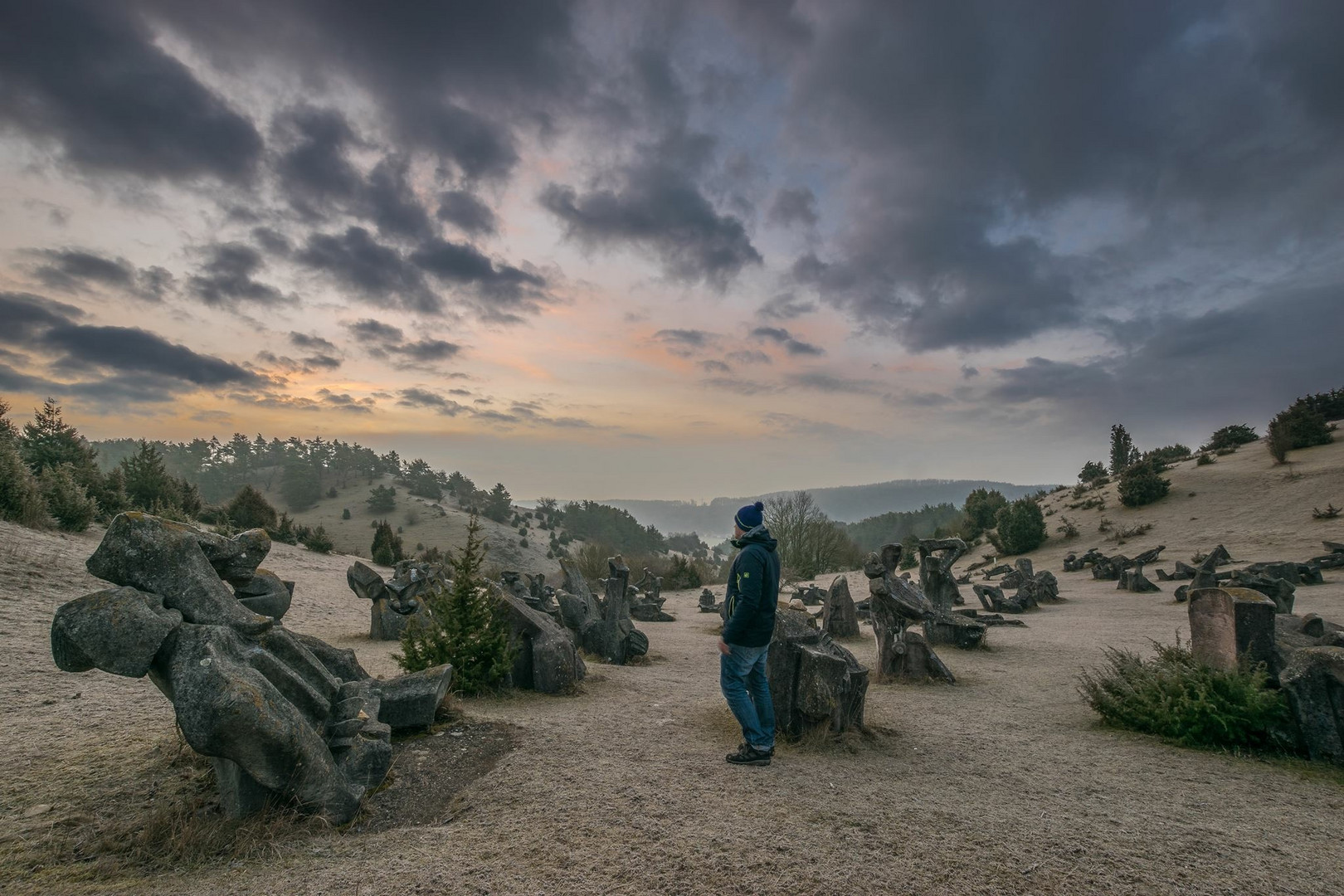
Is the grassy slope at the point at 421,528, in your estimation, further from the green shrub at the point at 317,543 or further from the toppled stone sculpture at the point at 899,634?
the toppled stone sculpture at the point at 899,634

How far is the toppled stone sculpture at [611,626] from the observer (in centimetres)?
1236

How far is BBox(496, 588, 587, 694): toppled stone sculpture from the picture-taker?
8.68 metres

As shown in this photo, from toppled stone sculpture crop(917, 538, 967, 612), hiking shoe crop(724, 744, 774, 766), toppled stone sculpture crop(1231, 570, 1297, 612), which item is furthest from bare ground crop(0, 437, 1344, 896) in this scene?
toppled stone sculpture crop(1231, 570, 1297, 612)

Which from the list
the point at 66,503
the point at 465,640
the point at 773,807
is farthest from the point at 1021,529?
the point at 66,503

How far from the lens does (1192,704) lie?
6.38m

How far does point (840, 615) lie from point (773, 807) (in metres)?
12.6

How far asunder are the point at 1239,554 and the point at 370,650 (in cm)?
3226

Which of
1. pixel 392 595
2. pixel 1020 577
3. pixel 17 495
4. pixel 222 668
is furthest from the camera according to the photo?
pixel 1020 577

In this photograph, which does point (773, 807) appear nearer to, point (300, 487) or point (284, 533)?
point (284, 533)

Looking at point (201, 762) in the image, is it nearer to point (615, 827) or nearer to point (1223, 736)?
point (615, 827)

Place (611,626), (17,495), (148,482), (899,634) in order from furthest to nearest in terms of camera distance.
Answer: (148,482) < (17,495) < (611,626) < (899,634)

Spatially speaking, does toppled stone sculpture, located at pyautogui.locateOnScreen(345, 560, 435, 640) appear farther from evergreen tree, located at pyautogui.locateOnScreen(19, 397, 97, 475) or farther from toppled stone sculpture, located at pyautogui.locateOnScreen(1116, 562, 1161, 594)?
toppled stone sculpture, located at pyautogui.locateOnScreen(1116, 562, 1161, 594)

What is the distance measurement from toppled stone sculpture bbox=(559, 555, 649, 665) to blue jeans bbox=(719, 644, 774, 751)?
261 inches

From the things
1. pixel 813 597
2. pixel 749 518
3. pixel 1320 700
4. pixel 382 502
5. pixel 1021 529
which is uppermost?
pixel 382 502
